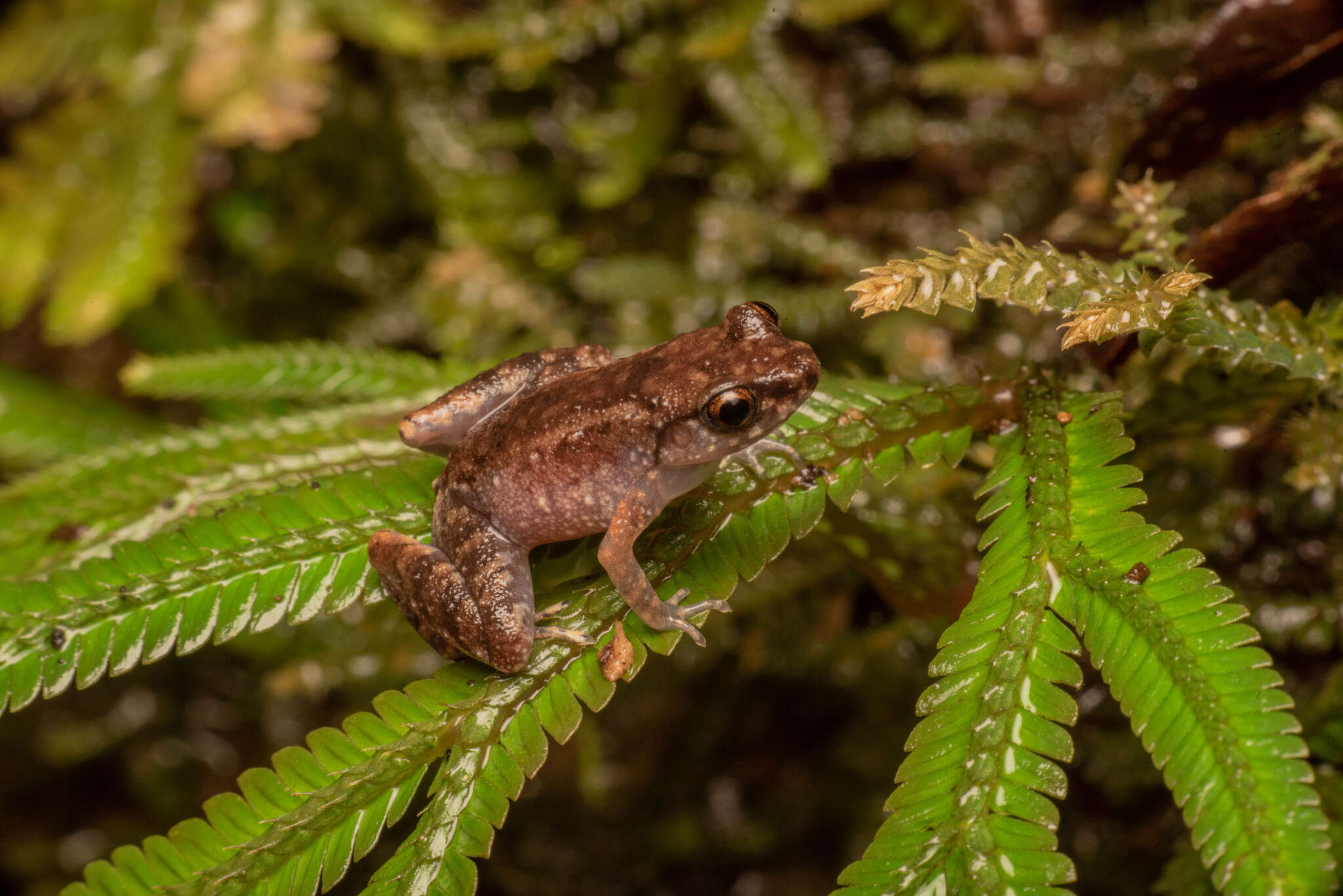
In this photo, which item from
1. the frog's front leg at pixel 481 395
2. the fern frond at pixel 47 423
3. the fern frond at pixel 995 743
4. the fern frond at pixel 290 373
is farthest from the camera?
the fern frond at pixel 47 423

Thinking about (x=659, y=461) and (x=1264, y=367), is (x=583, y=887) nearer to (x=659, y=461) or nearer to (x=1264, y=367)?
(x=659, y=461)

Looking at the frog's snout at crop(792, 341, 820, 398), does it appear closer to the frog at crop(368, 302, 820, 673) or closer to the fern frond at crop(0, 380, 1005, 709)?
the frog at crop(368, 302, 820, 673)

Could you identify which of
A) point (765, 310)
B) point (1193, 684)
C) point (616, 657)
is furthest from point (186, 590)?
point (1193, 684)

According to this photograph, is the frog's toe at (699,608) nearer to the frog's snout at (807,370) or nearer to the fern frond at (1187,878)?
the frog's snout at (807,370)

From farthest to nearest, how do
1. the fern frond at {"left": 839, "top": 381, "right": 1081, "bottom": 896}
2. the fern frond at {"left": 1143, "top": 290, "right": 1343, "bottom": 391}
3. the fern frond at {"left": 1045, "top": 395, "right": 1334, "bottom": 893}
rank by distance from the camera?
the fern frond at {"left": 1143, "top": 290, "right": 1343, "bottom": 391} < the fern frond at {"left": 839, "top": 381, "right": 1081, "bottom": 896} < the fern frond at {"left": 1045, "top": 395, "right": 1334, "bottom": 893}

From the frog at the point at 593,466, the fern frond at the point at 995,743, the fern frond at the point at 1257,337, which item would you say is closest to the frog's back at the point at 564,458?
the frog at the point at 593,466

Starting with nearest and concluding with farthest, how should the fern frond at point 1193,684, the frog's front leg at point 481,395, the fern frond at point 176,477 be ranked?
the fern frond at point 1193,684 → the frog's front leg at point 481,395 → the fern frond at point 176,477

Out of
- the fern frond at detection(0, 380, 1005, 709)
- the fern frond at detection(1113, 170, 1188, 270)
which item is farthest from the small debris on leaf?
the fern frond at detection(1113, 170, 1188, 270)
